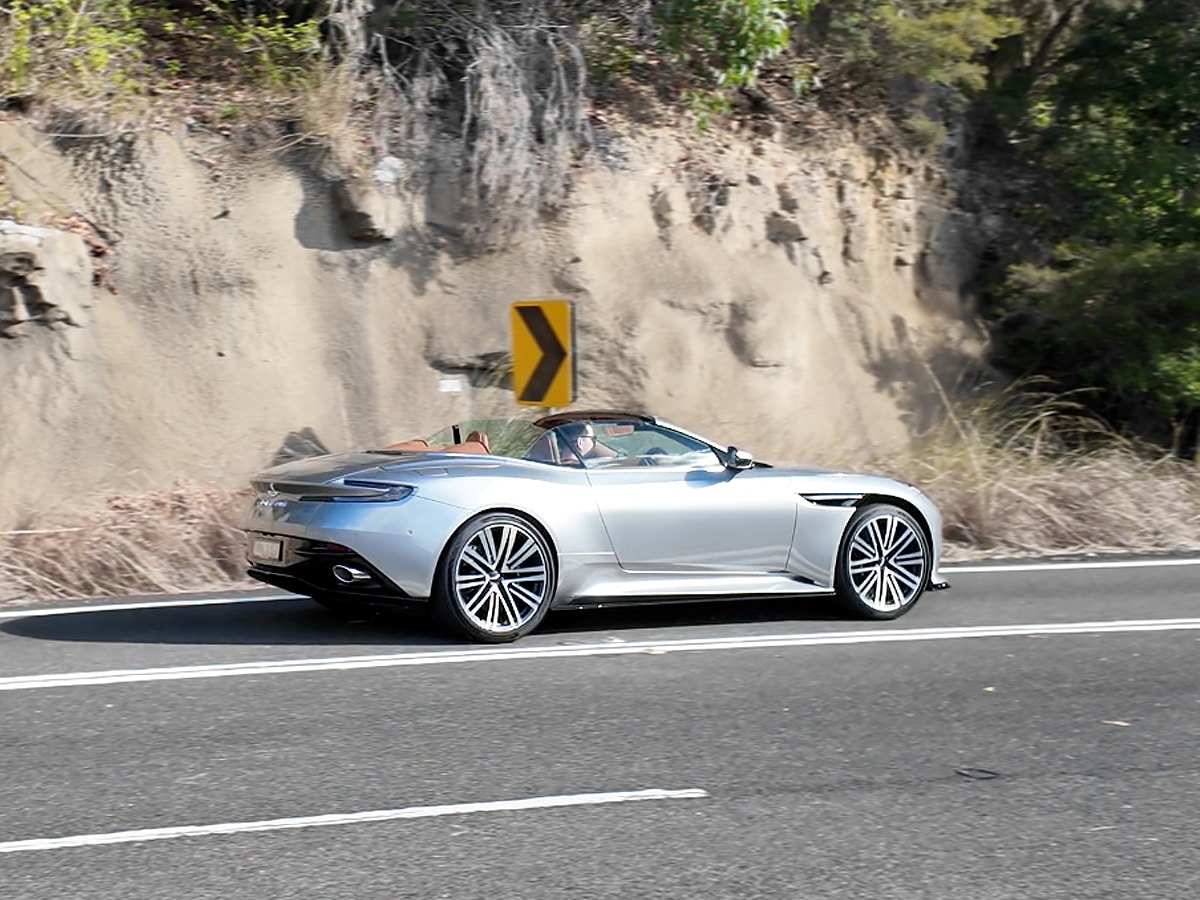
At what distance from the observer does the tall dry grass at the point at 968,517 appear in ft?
36.0

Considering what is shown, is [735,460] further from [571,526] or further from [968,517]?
[968,517]

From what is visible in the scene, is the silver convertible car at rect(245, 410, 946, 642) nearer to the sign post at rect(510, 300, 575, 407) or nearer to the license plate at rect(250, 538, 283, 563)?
the license plate at rect(250, 538, 283, 563)

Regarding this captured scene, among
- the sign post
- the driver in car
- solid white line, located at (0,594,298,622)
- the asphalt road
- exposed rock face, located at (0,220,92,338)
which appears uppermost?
exposed rock face, located at (0,220,92,338)

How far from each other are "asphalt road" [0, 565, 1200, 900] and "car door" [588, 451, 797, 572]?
1.50ft

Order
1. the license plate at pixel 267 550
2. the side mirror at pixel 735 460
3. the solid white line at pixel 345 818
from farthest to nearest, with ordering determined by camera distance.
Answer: the side mirror at pixel 735 460 → the license plate at pixel 267 550 → the solid white line at pixel 345 818

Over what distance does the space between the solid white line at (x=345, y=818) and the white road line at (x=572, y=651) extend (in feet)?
8.32

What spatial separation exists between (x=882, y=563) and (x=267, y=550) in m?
3.83

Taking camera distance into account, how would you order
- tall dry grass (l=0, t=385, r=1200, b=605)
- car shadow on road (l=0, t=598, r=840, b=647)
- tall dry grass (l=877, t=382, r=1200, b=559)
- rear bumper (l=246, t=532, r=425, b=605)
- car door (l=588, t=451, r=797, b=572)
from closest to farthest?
rear bumper (l=246, t=532, r=425, b=605), car shadow on road (l=0, t=598, r=840, b=647), car door (l=588, t=451, r=797, b=572), tall dry grass (l=0, t=385, r=1200, b=605), tall dry grass (l=877, t=382, r=1200, b=559)

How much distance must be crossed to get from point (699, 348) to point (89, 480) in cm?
691

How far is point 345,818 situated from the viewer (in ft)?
17.9

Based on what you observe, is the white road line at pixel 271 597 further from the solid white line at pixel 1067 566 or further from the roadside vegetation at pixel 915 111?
the roadside vegetation at pixel 915 111

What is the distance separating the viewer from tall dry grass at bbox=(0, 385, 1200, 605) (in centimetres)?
1098

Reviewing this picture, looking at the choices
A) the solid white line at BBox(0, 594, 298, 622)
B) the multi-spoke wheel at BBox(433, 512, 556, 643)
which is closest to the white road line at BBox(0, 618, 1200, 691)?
the multi-spoke wheel at BBox(433, 512, 556, 643)

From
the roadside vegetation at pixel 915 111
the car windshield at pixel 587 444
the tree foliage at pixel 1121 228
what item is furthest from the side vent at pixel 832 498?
the tree foliage at pixel 1121 228
